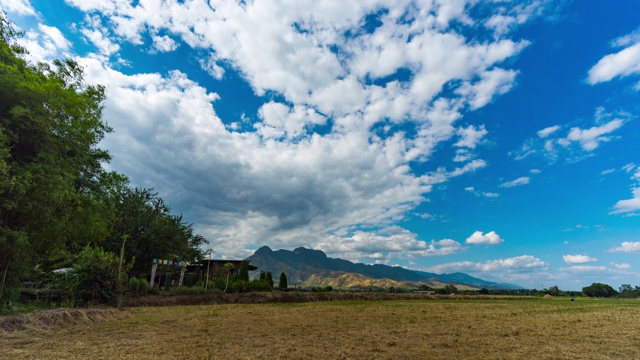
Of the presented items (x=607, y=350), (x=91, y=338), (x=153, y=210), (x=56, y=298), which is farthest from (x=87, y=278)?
(x=607, y=350)

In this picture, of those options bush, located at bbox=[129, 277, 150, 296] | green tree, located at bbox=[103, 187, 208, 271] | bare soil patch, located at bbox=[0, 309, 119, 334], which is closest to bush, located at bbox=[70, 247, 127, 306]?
bare soil patch, located at bbox=[0, 309, 119, 334]

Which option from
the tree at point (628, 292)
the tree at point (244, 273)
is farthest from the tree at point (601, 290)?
the tree at point (244, 273)

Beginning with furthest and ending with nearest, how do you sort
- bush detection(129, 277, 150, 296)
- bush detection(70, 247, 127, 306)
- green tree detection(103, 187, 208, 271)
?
green tree detection(103, 187, 208, 271), bush detection(129, 277, 150, 296), bush detection(70, 247, 127, 306)

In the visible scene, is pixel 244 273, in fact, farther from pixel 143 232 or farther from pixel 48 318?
pixel 48 318

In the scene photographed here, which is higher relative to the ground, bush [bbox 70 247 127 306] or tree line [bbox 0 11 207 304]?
tree line [bbox 0 11 207 304]

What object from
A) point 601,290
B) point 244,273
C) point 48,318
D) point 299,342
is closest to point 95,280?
point 48,318

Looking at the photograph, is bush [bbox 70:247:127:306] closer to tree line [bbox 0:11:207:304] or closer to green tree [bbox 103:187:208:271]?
tree line [bbox 0:11:207:304]

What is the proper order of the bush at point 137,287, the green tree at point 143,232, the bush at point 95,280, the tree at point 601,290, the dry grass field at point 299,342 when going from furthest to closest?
1. the tree at point 601,290
2. the green tree at point 143,232
3. the bush at point 137,287
4. the bush at point 95,280
5. the dry grass field at point 299,342

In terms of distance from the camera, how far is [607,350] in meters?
9.30

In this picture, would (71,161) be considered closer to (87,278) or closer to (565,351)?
(87,278)

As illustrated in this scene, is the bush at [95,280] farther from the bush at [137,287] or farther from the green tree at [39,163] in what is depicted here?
the bush at [137,287]

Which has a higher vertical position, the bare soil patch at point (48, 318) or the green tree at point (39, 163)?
the green tree at point (39, 163)

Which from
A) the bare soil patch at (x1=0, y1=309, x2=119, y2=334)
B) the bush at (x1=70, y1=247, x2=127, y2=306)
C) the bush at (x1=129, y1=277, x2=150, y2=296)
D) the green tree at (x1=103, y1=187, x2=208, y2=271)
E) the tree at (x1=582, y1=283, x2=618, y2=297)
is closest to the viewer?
the bare soil patch at (x1=0, y1=309, x2=119, y2=334)

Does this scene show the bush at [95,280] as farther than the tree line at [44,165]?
Yes
